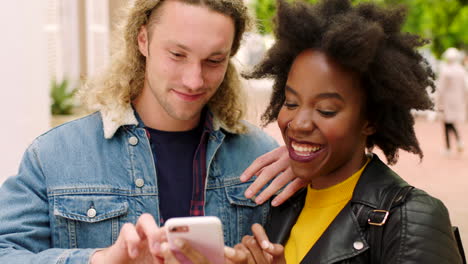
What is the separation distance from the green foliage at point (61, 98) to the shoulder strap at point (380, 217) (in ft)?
24.6

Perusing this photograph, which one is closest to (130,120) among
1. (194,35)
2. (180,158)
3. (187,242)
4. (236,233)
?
(180,158)

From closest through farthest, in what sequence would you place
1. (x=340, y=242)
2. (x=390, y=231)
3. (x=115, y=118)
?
(x=390, y=231)
(x=340, y=242)
(x=115, y=118)

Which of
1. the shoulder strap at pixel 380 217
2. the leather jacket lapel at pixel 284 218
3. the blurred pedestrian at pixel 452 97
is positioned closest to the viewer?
the shoulder strap at pixel 380 217

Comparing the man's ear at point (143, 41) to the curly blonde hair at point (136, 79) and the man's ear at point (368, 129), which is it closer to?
the curly blonde hair at point (136, 79)

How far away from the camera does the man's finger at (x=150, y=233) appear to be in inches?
65.7

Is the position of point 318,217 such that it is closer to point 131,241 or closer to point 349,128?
point 349,128

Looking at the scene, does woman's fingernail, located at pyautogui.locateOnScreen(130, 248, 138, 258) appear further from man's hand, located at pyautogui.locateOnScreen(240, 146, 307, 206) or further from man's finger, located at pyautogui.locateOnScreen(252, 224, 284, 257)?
man's hand, located at pyautogui.locateOnScreen(240, 146, 307, 206)

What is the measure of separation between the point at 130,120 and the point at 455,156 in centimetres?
993

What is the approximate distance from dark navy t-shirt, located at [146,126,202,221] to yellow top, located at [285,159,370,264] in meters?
0.51

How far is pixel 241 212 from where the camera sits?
256 centimetres

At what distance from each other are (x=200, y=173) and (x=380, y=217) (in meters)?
0.89

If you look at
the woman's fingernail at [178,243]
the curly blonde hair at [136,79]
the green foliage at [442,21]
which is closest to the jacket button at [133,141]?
the curly blonde hair at [136,79]

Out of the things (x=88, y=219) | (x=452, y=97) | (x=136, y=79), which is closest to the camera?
(x=88, y=219)

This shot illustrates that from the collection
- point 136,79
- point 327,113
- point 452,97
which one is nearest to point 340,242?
point 327,113
